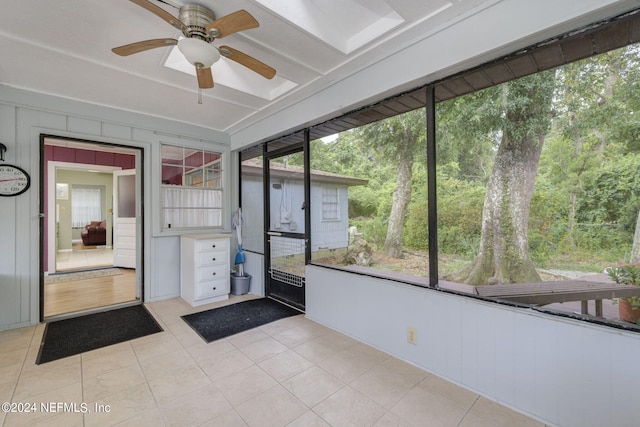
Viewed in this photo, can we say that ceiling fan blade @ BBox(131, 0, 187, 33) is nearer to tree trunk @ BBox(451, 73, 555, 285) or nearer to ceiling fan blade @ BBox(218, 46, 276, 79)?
ceiling fan blade @ BBox(218, 46, 276, 79)

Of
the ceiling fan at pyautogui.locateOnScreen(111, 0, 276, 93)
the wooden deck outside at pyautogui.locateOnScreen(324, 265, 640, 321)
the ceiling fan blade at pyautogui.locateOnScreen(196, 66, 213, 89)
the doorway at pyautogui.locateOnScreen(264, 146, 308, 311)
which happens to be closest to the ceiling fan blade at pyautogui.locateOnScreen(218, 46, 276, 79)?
the ceiling fan at pyautogui.locateOnScreen(111, 0, 276, 93)

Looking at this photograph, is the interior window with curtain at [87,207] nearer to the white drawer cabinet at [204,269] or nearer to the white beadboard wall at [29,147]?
the white beadboard wall at [29,147]

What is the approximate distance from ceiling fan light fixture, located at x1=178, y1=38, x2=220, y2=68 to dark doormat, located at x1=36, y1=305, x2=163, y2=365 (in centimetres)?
263

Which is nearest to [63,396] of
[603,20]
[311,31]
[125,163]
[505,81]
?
[311,31]

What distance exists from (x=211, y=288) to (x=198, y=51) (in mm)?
2903

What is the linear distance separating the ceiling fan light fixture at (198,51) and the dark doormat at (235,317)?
2.40 m

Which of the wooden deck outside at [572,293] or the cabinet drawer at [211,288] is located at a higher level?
the wooden deck outside at [572,293]

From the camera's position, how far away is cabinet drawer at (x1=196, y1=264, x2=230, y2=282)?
3590mm

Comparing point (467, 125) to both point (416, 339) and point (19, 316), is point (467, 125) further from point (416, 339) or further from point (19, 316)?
point (19, 316)

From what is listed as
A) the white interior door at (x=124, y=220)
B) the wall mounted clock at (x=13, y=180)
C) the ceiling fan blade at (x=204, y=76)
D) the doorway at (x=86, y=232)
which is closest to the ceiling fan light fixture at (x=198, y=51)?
the ceiling fan blade at (x=204, y=76)

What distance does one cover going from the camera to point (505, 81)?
190 centimetres

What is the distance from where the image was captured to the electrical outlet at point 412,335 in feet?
7.18

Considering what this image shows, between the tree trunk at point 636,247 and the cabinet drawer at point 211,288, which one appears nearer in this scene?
the tree trunk at point 636,247

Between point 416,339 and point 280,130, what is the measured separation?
2.74m
